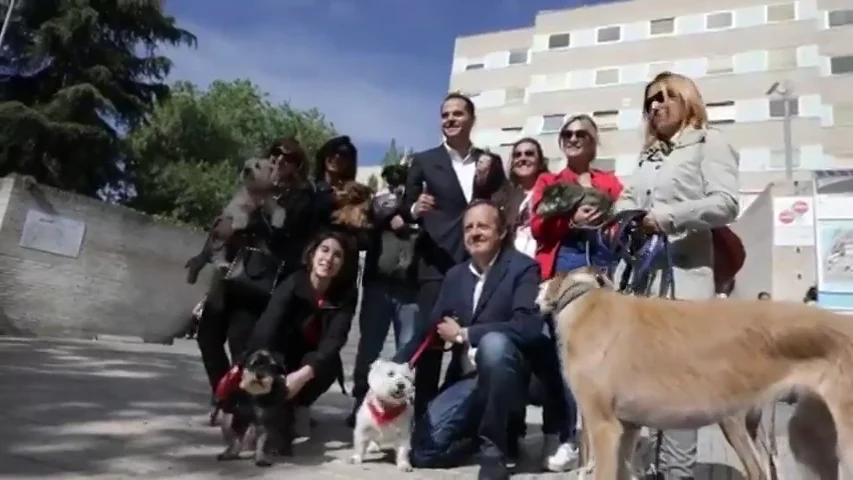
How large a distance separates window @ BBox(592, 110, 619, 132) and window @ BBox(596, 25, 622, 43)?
3.60 metres

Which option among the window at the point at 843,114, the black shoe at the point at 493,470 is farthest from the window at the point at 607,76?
the black shoe at the point at 493,470

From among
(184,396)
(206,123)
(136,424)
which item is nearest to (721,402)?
(136,424)

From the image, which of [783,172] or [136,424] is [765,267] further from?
[136,424]

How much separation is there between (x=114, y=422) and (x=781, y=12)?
3047cm

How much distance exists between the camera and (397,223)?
4488 millimetres

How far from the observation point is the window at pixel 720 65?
2819 centimetres

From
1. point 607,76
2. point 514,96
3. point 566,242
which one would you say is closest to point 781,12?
point 607,76

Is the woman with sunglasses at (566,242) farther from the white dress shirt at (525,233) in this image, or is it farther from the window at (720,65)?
the window at (720,65)

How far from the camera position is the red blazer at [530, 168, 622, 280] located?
374 cm

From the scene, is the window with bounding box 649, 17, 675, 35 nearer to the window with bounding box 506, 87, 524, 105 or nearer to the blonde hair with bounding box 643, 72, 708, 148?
the window with bounding box 506, 87, 524, 105

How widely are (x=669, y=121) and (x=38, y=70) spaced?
20.3m

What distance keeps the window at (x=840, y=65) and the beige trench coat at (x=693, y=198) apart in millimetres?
27787

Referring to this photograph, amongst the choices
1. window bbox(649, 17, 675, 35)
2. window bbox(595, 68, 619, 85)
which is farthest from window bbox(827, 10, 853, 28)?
window bbox(595, 68, 619, 85)

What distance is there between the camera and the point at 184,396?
18.3 feet
